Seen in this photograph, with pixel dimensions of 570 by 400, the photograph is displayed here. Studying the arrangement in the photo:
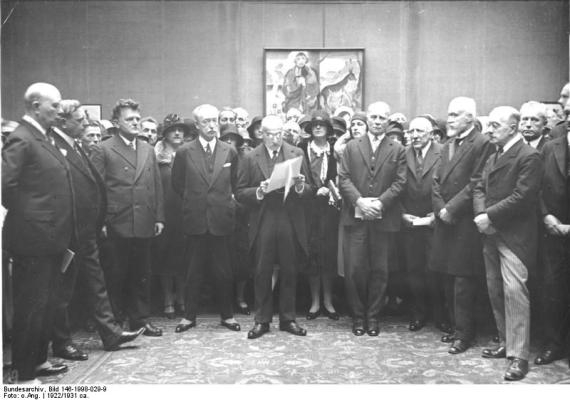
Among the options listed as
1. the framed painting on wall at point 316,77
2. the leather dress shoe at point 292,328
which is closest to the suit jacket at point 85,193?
the leather dress shoe at point 292,328

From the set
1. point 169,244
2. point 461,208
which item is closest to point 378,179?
point 461,208

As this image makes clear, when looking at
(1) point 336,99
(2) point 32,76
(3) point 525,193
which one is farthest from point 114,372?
(1) point 336,99

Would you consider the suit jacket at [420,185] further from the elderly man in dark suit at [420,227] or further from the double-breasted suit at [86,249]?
the double-breasted suit at [86,249]

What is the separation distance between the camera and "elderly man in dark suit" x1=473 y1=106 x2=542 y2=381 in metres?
3.71

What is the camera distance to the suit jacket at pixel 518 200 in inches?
146

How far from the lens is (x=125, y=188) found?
15.0ft

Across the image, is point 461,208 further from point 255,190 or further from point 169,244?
point 169,244

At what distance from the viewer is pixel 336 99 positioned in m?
9.16

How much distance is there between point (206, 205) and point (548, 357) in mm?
2841

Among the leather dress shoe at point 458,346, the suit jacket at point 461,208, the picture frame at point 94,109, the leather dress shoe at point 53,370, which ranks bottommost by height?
the leather dress shoe at point 458,346

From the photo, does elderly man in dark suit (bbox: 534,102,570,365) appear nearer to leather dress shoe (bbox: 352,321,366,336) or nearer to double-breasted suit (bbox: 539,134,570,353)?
double-breasted suit (bbox: 539,134,570,353)

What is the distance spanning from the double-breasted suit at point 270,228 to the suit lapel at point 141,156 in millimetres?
801

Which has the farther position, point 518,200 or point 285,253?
point 285,253

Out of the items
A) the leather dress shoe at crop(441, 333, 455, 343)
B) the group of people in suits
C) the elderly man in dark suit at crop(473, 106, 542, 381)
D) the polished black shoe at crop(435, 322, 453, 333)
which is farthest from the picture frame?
the elderly man in dark suit at crop(473, 106, 542, 381)
